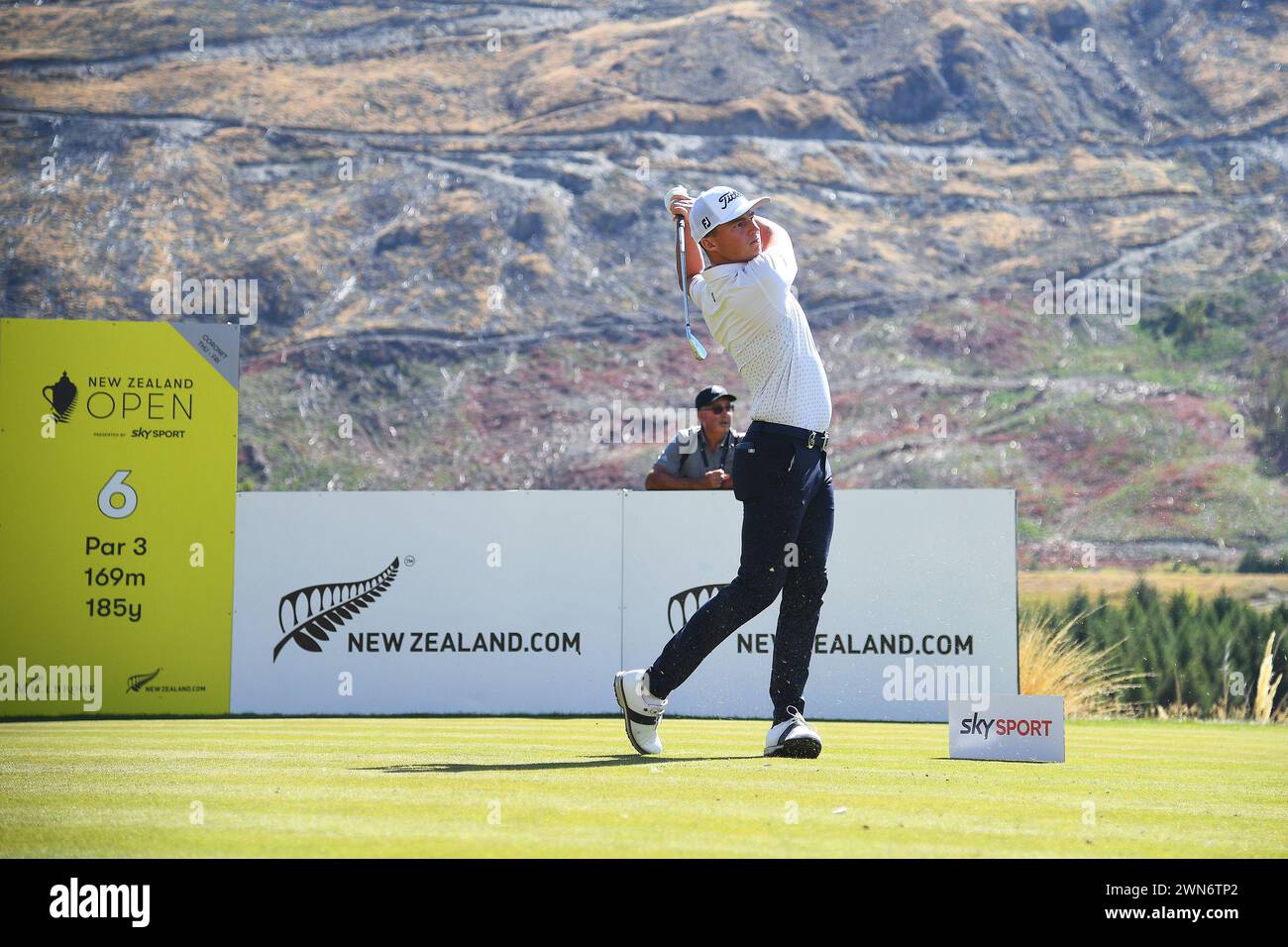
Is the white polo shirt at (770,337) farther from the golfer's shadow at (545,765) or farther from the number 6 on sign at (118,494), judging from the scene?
the number 6 on sign at (118,494)

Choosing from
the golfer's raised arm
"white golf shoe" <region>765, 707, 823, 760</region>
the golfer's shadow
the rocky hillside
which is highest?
Answer: the rocky hillside

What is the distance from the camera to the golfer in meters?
5.93

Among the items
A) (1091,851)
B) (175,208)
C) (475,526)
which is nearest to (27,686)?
(475,526)

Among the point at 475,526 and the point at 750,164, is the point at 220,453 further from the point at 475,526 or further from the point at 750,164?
the point at 750,164

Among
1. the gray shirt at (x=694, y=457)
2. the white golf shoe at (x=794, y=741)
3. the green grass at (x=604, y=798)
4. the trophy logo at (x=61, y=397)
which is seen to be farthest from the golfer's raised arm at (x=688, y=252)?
the trophy logo at (x=61, y=397)

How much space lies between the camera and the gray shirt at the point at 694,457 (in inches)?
426

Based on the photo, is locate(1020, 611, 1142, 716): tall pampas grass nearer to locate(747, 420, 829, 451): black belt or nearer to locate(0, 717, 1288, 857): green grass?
locate(0, 717, 1288, 857): green grass

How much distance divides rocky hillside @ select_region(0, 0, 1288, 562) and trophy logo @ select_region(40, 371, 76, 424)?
29.6 meters

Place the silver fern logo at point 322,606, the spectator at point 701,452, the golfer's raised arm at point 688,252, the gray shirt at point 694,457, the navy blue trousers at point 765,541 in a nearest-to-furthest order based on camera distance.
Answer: the navy blue trousers at point 765,541 → the golfer's raised arm at point 688,252 → the silver fern logo at point 322,606 → the spectator at point 701,452 → the gray shirt at point 694,457

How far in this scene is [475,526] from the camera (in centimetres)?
1042

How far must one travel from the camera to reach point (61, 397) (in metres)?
10.0

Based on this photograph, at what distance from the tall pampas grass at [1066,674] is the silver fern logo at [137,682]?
18.9 feet

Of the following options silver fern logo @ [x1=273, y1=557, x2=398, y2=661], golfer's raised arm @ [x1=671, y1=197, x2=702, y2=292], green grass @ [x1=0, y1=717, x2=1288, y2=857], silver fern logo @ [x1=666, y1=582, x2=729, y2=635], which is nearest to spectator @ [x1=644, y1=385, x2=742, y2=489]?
silver fern logo @ [x1=666, y1=582, x2=729, y2=635]

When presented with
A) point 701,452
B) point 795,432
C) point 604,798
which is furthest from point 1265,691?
point 604,798
